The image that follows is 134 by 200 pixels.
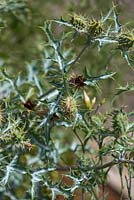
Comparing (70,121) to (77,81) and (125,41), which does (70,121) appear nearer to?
(77,81)

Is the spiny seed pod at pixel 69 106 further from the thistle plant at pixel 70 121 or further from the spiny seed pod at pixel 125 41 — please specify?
the spiny seed pod at pixel 125 41

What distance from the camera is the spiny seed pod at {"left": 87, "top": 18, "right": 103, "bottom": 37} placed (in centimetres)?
90

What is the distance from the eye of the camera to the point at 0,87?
124cm

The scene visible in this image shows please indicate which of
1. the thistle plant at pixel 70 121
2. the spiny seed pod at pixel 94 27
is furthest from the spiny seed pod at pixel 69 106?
the spiny seed pod at pixel 94 27

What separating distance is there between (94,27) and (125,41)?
6 cm

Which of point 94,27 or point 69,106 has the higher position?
point 94,27

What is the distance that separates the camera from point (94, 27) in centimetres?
90

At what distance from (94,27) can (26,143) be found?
245mm

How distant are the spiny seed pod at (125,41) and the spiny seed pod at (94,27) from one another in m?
0.04

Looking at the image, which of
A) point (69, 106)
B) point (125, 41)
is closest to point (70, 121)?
point (69, 106)

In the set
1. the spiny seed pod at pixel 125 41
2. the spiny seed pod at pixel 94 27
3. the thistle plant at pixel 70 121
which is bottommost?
the thistle plant at pixel 70 121

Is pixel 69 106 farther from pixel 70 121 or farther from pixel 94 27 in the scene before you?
pixel 94 27

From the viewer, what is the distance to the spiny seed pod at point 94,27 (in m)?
0.90

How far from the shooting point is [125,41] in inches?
35.8
